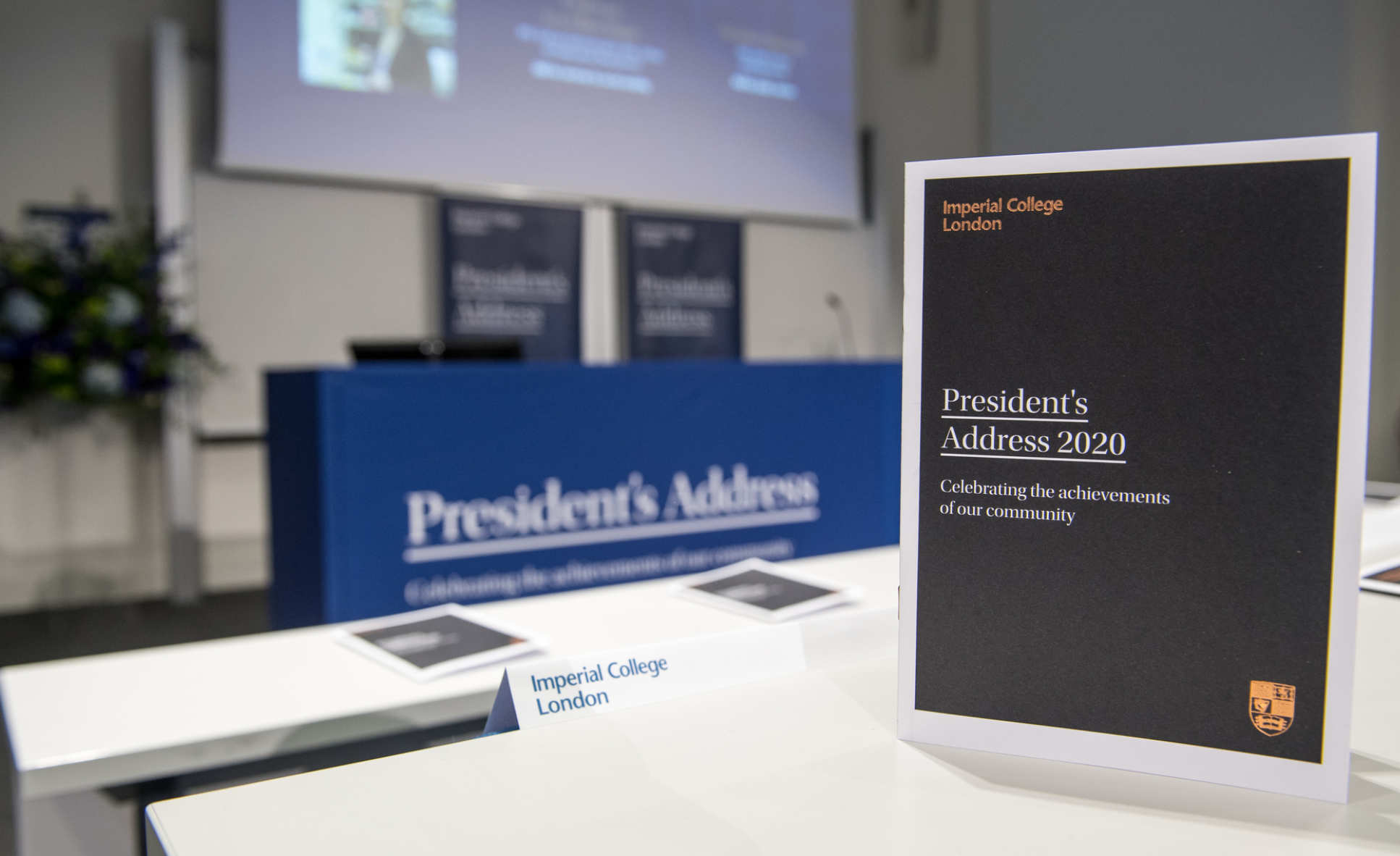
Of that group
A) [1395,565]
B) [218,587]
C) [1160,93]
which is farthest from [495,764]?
[218,587]

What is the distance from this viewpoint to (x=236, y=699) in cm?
83

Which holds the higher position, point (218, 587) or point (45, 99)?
point (45, 99)

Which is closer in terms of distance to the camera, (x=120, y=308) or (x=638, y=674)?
(x=638, y=674)

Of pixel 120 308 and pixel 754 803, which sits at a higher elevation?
pixel 120 308

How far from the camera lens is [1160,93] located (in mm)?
998

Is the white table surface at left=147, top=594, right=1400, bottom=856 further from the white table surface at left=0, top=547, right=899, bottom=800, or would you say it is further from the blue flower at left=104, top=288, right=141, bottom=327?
the blue flower at left=104, top=288, right=141, bottom=327

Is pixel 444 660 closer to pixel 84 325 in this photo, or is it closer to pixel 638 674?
pixel 638 674

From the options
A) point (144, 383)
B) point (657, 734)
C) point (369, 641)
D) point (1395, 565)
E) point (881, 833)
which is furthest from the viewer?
point (144, 383)

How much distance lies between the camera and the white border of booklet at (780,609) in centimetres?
97

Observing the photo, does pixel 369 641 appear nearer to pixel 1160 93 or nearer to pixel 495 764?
pixel 495 764

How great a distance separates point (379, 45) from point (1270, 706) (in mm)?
4354

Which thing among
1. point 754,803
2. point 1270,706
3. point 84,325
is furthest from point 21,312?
point 1270,706

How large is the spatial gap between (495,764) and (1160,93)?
968mm

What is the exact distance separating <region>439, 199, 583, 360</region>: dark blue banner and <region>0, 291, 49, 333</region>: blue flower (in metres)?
1.58
